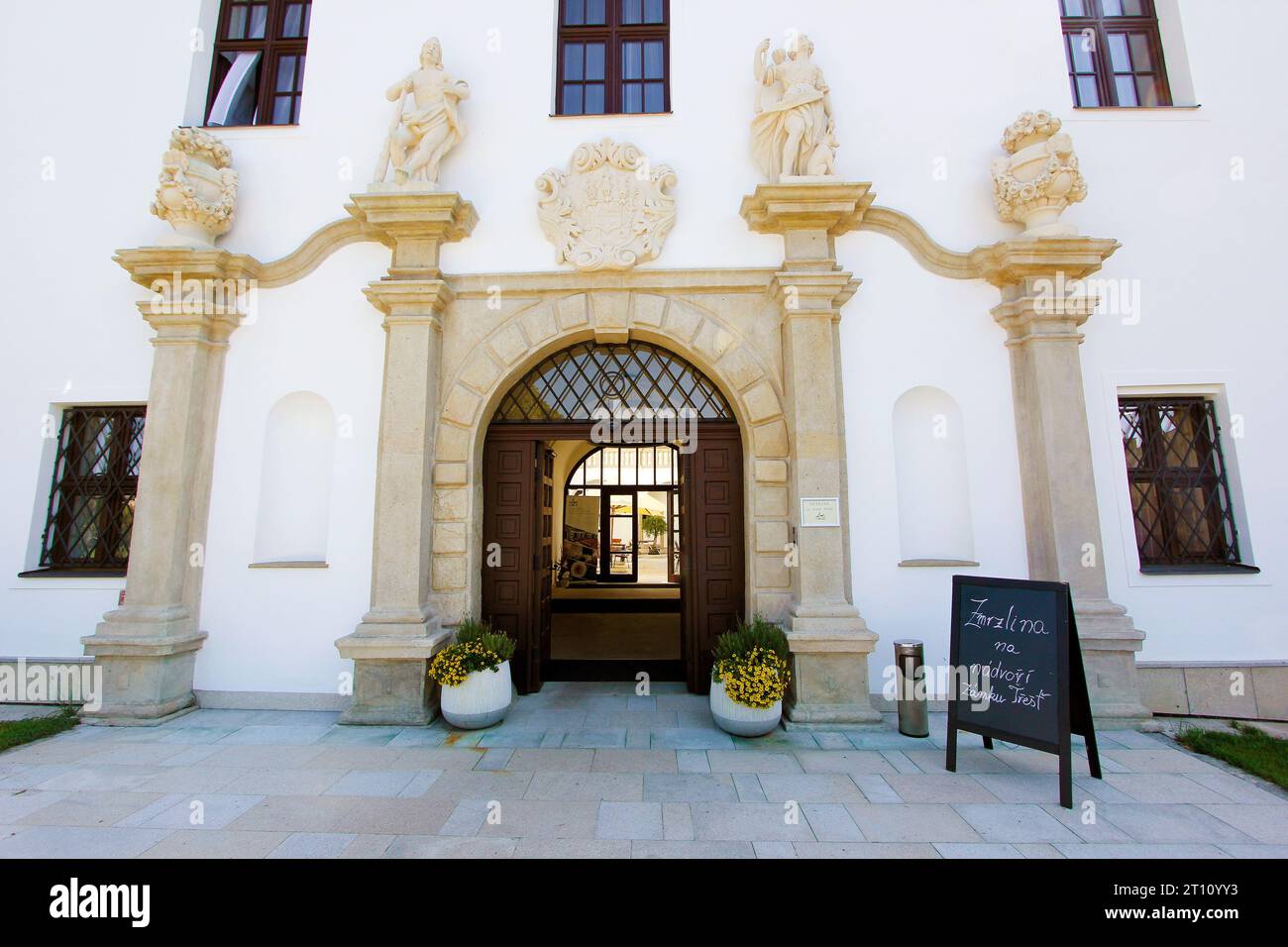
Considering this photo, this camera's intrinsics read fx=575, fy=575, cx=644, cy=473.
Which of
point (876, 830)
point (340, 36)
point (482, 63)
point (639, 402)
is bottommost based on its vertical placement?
point (876, 830)

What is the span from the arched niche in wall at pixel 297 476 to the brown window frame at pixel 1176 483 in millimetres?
7586

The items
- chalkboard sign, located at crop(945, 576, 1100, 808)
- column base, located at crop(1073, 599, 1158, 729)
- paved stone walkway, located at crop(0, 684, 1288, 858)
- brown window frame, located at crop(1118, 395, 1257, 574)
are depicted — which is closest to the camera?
paved stone walkway, located at crop(0, 684, 1288, 858)

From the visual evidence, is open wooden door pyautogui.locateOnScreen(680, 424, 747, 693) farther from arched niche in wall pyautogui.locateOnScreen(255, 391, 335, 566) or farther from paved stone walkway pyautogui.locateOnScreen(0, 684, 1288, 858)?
arched niche in wall pyautogui.locateOnScreen(255, 391, 335, 566)

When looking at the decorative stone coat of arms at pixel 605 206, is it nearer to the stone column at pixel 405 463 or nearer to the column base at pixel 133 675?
the stone column at pixel 405 463

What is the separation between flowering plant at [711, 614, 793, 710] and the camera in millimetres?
4332

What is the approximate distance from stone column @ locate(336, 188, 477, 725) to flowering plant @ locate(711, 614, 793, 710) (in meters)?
2.40

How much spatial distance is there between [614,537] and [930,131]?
11.0 m

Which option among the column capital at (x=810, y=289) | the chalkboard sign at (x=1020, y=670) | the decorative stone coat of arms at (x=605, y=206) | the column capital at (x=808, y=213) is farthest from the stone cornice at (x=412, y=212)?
the chalkboard sign at (x=1020, y=670)

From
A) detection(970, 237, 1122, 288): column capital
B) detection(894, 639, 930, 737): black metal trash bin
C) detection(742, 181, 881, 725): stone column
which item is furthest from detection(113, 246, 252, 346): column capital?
detection(970, 237, 1122, 288): column capital

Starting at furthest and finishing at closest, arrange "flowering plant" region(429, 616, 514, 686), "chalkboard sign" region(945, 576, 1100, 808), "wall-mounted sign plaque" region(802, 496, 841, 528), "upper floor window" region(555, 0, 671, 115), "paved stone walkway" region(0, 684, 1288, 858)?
"upper floor window" region(555, 0, 671, 115) → "wall-mounted sign plaque" region(802, 496, 841, 528) → "flowering plant" region(429, 616, 514, 686) → "chalkboard sign" region(945, 576, 1100, 808) → "paved stone walkway" region(0, 684, 1288, 858)

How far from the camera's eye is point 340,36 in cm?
600

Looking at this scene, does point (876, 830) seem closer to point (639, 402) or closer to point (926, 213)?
point (639, 402)

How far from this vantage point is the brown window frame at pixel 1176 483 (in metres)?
5.26
